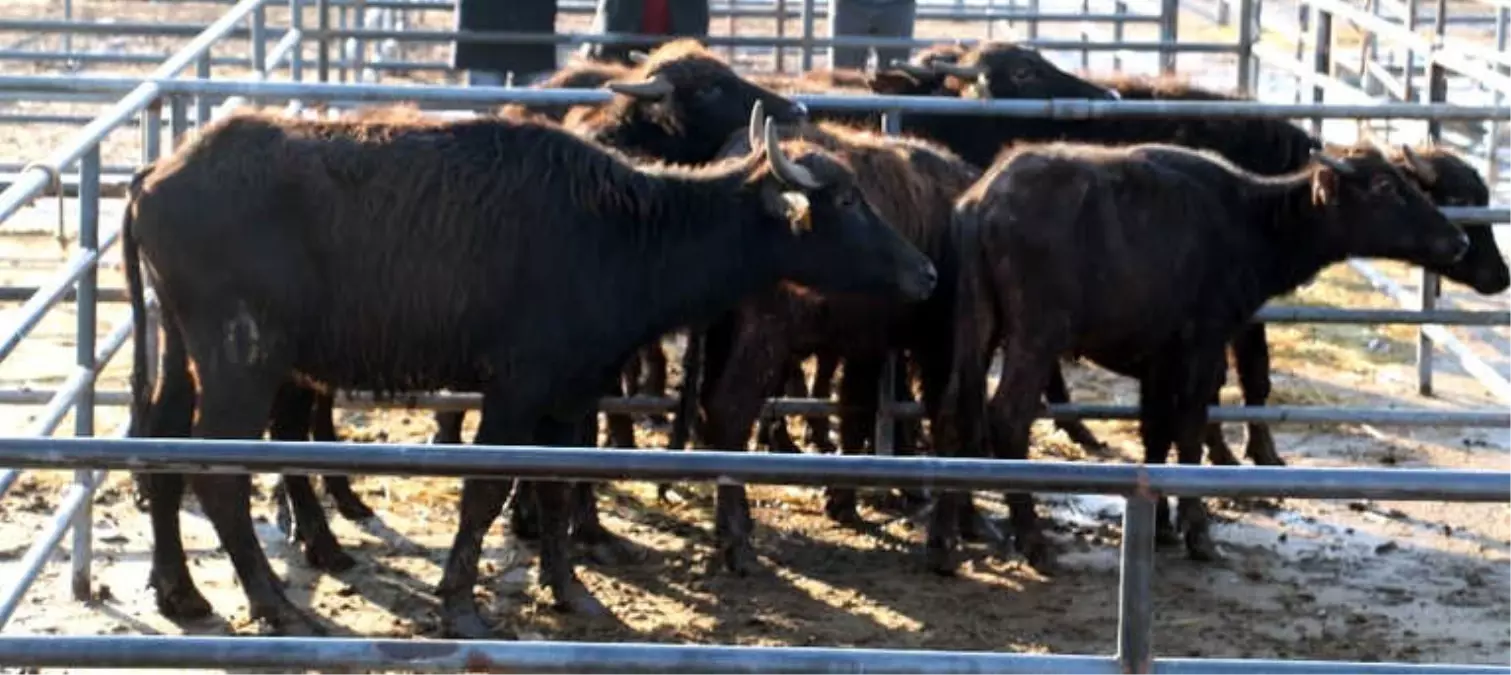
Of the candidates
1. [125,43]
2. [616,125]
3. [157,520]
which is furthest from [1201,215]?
[125,43]

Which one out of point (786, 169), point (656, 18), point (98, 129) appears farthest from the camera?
point (656, 18)

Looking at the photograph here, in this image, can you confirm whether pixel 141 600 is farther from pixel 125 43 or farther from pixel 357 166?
pixel 125 43

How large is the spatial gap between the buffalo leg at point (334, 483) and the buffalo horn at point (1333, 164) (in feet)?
11.6

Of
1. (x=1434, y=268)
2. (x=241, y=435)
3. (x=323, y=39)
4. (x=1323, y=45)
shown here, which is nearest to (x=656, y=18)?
(x=323, y=39)

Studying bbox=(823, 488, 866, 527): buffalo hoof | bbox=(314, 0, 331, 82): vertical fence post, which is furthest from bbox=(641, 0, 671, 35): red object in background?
bbox=(823, 488, 866, 527): buffalo hoof

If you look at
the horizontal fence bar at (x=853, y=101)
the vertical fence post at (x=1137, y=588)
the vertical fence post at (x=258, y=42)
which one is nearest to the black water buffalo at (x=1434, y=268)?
the horizontal fence bar at (x=853, y=101)

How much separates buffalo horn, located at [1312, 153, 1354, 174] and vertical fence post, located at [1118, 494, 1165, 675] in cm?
578

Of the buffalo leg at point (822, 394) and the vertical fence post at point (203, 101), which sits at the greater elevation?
the vertical fence post at point (203, 101)

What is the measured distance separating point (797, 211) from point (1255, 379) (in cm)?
310

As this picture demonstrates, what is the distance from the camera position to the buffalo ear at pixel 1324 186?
32.1 ft

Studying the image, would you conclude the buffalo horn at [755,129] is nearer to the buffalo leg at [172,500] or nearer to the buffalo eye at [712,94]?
the buffalo eye at [712,94]

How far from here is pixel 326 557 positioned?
9.10 m

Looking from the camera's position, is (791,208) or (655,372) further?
(655,372)

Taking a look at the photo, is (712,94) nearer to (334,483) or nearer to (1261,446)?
(334,483)
